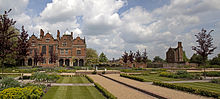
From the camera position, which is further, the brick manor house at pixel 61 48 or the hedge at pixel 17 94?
the brick manor house at pixel 61 48

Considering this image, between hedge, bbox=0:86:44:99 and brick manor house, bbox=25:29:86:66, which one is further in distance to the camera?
brick manor house, bbox=25:29:86:66

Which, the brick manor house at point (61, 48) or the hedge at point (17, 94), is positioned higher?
the brick manor house at point (61, 48)

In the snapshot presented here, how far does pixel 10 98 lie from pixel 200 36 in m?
20.0

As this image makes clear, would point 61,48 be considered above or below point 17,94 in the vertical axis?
above

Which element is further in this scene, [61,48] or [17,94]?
[61,48]

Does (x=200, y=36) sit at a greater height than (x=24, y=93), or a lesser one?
greater

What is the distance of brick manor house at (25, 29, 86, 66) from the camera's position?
54.1 metres

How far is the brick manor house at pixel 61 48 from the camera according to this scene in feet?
178

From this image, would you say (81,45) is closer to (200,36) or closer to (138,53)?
(138,53)

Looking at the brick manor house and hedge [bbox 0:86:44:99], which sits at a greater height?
the brick manor house

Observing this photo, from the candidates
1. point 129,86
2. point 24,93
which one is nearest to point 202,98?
point 129,86

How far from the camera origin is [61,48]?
55250 millimetres

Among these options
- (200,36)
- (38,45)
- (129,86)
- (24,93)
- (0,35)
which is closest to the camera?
(24,93)

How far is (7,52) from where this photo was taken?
483 inches
